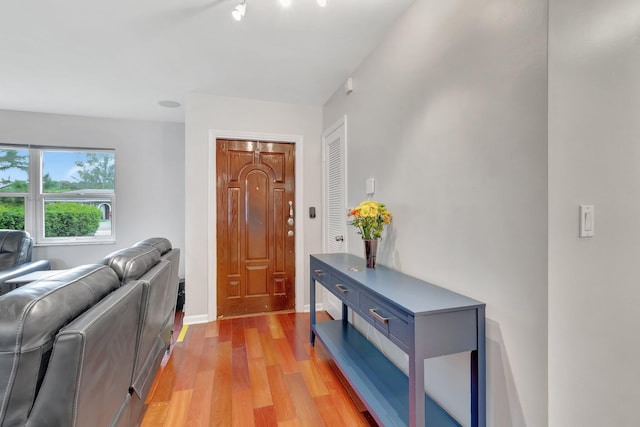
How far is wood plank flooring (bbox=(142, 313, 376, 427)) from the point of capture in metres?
1.64

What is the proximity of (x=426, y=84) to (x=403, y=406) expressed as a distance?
5.56 ft

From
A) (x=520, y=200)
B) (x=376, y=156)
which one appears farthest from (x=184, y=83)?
(x=520, y=200)

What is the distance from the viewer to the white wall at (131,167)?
3.68 meters

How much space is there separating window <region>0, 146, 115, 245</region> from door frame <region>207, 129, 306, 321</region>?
70.8 inches

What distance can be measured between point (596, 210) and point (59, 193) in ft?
16.8

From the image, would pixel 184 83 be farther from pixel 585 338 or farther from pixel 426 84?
pixel 585 338

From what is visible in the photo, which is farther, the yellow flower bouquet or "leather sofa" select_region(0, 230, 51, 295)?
"leather sofa" select_region(0, 230, 51, 295)

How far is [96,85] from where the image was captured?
289 centimetres

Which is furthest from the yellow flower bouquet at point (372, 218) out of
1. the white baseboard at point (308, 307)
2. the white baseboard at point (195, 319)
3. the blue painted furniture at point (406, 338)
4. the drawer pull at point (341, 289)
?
the white baseboard at point (195, 319)

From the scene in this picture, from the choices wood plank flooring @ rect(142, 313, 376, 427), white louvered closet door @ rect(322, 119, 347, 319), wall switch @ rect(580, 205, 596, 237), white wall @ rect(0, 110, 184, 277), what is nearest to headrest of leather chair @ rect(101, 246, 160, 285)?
wood plank flooring @ rect(142, 313, 376, 427)

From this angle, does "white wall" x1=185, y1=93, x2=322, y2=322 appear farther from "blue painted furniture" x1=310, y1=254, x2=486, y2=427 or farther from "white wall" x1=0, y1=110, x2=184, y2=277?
"blue painted furniture" x1=310, y1=254, x2=486, y2=427

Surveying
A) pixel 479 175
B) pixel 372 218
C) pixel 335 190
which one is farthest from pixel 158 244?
pixel 479 175

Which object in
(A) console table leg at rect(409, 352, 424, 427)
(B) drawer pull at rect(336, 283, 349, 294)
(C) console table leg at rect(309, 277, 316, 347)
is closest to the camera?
(A) console table leg at rect(409, 352, 424, 427)

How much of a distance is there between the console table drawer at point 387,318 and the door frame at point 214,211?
1795mm
